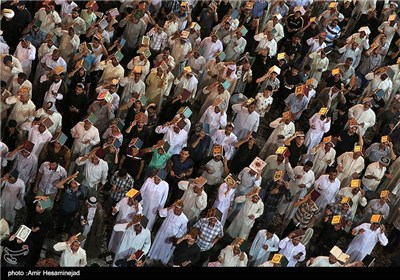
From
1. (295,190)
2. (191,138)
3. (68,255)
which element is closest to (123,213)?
(68,255)

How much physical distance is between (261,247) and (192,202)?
63.3 inches

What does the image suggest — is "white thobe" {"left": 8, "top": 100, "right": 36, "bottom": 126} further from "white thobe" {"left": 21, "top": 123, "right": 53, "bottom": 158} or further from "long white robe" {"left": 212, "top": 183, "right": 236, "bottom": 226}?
"long white robe" {"left": 212, "top": 183, "right": 236, "bottom": 226}

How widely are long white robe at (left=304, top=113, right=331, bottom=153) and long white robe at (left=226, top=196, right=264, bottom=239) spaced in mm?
3147

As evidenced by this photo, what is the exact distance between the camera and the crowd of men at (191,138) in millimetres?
12180

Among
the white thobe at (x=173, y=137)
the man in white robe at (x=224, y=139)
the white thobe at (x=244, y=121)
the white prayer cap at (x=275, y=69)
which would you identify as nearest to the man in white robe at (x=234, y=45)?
the white prayer cap at (x=275, y=69)

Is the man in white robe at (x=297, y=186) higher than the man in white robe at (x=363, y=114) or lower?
lower

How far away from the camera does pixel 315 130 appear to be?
1542 centimetres

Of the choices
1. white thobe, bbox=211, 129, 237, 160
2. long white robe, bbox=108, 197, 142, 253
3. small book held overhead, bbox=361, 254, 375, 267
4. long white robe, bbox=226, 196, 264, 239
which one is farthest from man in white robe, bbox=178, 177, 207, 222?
small book held overhead, bbox=361, 254, 375, 267

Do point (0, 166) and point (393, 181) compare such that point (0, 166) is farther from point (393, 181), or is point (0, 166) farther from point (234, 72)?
point (393, 181)

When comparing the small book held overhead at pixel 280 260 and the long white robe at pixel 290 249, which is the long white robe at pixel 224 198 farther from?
the small book held overhead at pixel 280 260

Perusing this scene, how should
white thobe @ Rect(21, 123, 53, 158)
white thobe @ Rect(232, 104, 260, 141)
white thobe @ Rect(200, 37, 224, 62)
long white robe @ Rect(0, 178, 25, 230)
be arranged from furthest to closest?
white thobe @ Rect(200, 37, 224, 62) < white thobe @ Rect(232, 104, 260, 141) < white thobe @ Rect(21, 123, 53, 158) < long white robe @ Rect(0, 178, 25, 230)

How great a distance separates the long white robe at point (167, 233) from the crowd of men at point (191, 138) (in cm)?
3

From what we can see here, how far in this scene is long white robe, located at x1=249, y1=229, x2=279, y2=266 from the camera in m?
12.3
